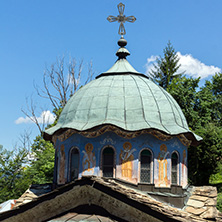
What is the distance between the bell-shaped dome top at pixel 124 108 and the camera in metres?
12.0

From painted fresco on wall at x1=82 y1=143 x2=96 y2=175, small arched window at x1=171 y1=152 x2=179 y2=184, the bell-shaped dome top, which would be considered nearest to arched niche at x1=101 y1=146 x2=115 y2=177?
painted fresco on wall at x1=82 y1=143 x2=96 y2=175

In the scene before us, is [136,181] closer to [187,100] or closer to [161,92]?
[161,92]

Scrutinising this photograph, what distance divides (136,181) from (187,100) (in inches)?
578

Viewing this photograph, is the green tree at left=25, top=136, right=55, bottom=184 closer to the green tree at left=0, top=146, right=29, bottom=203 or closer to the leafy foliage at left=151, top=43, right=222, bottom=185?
the green tree at left=0, top=146, right=29, bottom=203

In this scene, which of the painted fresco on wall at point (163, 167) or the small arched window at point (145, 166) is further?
the painted fresco on wall at point (163, 167)

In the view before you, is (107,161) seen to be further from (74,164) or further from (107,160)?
(74,164)

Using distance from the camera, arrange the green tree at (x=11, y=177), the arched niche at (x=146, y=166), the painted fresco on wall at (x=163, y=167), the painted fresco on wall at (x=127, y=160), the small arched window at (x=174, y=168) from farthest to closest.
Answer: the green tree at (x=11, y=177)
the small arched window at (x=174, y=168)
the painted fresco on wall at (x=163, y=167)
the arched niche at (x=146, y=166)
the painted fresco on wall at (x=127, y=160)

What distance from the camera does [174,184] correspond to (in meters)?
12.3

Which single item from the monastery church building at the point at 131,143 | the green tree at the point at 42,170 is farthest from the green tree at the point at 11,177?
the monastery church building at the point at 131,143

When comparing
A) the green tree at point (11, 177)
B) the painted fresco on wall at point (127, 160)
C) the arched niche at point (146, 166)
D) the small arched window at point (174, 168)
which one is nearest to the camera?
the painted fresco on wall at point (127, 160)

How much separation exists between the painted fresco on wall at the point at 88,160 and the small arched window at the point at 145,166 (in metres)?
1.75

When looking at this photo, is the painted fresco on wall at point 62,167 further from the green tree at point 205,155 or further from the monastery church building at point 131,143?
the green tree at point 205,155

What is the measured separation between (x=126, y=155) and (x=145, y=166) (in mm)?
833

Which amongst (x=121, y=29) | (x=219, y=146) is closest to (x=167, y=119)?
(x=121, y=29)
